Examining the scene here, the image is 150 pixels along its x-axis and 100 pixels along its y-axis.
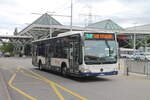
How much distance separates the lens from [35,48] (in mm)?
24281

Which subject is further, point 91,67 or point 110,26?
point 110,26

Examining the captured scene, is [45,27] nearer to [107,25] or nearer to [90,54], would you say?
[107,25]

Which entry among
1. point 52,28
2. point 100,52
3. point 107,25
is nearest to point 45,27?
point 52,28

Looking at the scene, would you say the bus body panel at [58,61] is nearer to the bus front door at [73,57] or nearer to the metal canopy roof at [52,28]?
the bus front door at [73,57]

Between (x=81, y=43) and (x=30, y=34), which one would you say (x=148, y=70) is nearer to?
(x=81, y=43)

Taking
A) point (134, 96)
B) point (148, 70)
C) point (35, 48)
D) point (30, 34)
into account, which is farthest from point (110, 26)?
point (134, 96)

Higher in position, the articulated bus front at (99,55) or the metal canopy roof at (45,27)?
the metal canopy roof at (45,27)

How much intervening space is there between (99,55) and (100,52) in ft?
0.58

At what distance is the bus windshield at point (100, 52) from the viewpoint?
13.9m

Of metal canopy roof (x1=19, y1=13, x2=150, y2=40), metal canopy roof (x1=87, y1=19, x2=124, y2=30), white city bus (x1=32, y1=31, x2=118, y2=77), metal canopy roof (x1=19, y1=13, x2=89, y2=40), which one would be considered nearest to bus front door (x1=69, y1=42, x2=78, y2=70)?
white city bus (x1=32, y1=31, x2=118, y2=77)

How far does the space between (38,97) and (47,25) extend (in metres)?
59.3

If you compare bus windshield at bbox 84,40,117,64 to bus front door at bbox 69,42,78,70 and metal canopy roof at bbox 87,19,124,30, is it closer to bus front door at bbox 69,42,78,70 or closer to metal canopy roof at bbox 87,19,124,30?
bus front door at bbox 69,42,78,70

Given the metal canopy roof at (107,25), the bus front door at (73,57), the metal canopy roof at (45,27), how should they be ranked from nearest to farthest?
the bus front door at (73,57) → the metal canopy roof at (45,27) → the metal canopy roof at (107,25)

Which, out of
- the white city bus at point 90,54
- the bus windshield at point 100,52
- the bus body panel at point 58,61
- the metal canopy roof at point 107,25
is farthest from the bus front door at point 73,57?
the metal canopy roof at point 107,25
